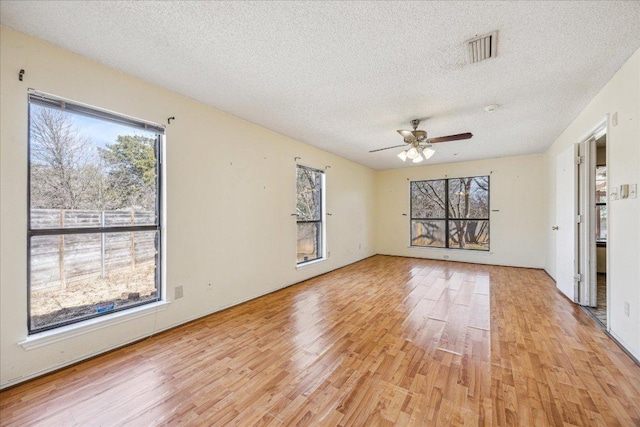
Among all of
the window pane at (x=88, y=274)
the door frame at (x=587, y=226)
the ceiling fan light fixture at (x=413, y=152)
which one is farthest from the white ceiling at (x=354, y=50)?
the window pane at (x=88, y=274)

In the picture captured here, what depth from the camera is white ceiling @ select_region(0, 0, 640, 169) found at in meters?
1.71

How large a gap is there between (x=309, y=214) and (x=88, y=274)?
11.2 feet

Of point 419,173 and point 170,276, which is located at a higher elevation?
point 419,173

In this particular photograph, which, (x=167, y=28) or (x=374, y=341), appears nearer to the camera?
(x=167, y=28)

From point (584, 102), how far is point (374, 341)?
3.63 metres

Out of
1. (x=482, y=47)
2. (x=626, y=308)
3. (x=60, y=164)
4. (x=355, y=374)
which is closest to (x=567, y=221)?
(x=626, y=308)

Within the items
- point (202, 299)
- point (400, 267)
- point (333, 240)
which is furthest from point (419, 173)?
point (202, 299)

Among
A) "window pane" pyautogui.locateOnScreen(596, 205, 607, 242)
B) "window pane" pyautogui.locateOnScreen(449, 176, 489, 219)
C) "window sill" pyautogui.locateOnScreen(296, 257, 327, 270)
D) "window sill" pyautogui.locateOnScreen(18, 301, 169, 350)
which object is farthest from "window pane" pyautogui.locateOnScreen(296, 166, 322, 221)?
"window pane" pyautogui.locateOnScreen(596, 205, 607, 242)

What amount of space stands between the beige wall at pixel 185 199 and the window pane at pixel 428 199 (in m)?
2.92

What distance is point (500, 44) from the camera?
6.61ft

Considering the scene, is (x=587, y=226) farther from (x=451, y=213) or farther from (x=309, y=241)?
(x=309, y=241)

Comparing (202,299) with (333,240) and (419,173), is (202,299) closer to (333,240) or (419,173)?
(333,240)

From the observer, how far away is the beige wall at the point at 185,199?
1.90 m

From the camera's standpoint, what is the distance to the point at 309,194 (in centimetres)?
518
